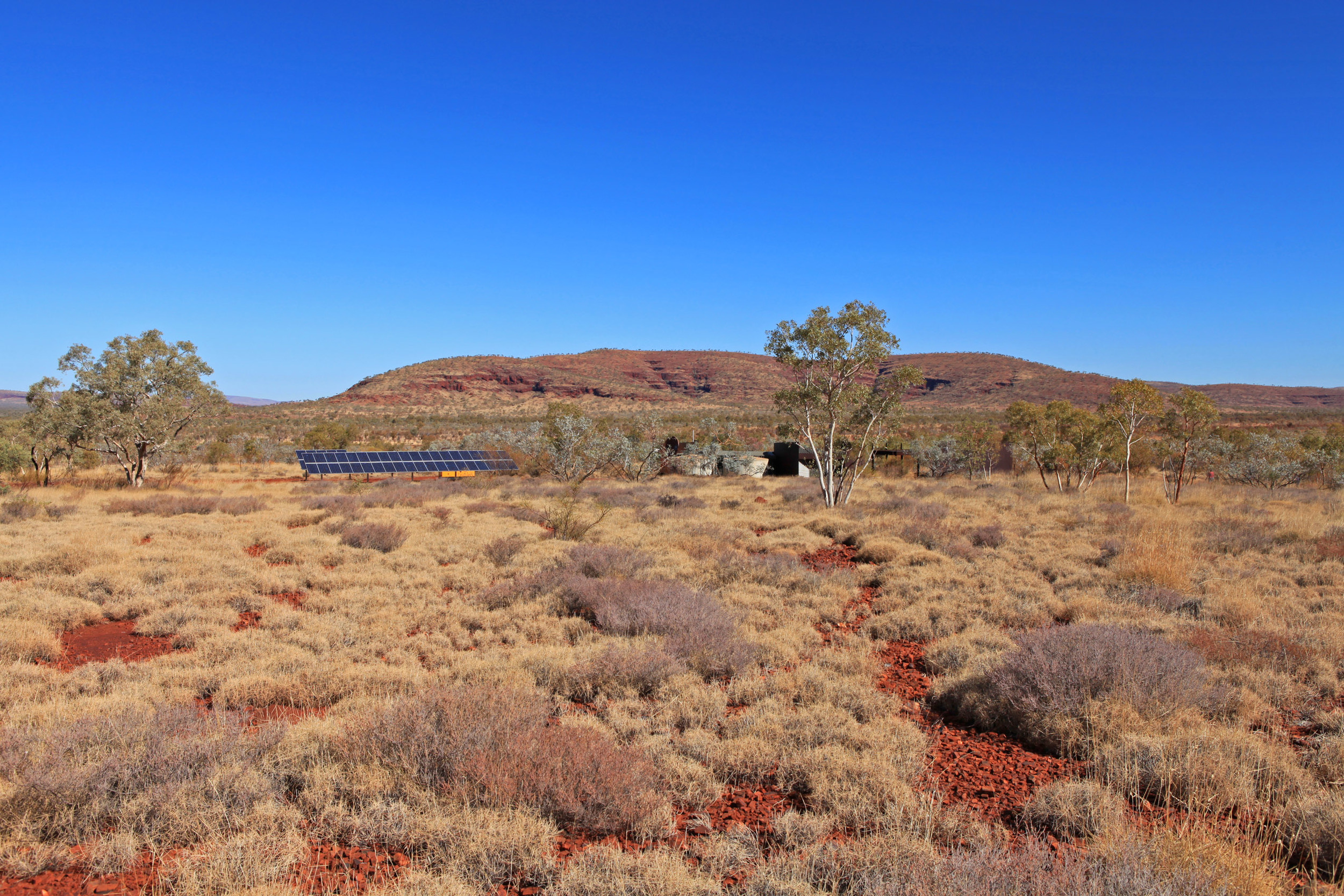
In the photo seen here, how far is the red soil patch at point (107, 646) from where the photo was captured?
6973 millimetres

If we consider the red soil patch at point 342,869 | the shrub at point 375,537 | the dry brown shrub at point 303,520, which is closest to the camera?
the red soil patch at point 342,869

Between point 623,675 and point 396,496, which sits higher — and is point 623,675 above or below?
above

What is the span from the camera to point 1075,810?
3895mm

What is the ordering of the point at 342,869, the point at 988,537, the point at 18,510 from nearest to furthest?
the point at 342,869
the point at 988,537
the point at 18,510

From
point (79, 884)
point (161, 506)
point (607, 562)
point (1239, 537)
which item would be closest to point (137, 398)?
point (161, 506)

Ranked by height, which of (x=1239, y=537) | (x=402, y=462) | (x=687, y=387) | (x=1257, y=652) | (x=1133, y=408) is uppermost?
(x=687, y=387)

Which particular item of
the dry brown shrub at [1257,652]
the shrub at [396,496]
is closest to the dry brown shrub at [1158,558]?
the dry brown shrub at [1257,652]

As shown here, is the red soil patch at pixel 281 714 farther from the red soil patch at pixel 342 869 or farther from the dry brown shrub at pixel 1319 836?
the dry brown shrub at pixel 1319 836

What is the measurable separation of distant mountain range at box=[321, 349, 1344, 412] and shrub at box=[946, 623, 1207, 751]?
79.2 m

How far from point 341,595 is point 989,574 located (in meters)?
10.1

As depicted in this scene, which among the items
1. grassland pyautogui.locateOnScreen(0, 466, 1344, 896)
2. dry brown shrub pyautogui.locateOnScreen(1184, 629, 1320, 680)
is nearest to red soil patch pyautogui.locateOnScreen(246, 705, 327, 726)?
grassland pyautogui.locateOnScreen(0, 466, 1344, 896)

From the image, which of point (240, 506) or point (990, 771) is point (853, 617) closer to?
point (990, 771)

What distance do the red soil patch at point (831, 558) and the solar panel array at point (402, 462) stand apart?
62.6ft

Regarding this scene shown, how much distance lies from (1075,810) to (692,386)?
109 m
